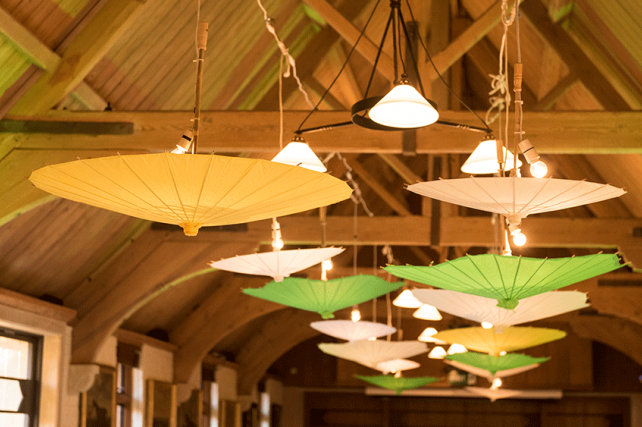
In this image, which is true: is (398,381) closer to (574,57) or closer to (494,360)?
(494,360)

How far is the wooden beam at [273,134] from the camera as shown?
5.43 meters

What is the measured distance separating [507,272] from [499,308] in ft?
5.49

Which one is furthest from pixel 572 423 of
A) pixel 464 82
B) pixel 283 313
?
pixel 464 82

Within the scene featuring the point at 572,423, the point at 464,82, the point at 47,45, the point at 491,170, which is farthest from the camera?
the point at 572,423

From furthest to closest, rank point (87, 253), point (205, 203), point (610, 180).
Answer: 1. point (610, 180)
2. point (87, 253)
3. point (205, 203)

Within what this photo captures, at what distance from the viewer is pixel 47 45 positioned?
5469 millimetres

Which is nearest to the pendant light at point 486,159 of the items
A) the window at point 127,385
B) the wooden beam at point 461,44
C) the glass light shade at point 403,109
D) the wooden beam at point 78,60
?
the glass light shade at point 403,109

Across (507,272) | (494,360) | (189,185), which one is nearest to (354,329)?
(494,360)

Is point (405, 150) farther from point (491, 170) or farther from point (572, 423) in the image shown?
point (572, 423)

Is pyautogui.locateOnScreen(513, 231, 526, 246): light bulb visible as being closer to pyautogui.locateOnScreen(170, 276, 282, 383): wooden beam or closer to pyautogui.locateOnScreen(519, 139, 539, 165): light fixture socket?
pyautogui.locateOnScreen(519, 139, 539, 165): light fixture socket

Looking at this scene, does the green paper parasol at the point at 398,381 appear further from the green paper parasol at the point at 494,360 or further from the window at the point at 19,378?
the window at the point at 19,378

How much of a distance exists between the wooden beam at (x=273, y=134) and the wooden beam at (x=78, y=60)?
0.10 m

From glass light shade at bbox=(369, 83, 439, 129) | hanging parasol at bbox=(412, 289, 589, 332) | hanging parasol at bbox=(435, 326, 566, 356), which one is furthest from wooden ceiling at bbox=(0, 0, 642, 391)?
glass light shade at bbox=(369, 83, 439, 129)

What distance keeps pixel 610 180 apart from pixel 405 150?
15.1 ft
